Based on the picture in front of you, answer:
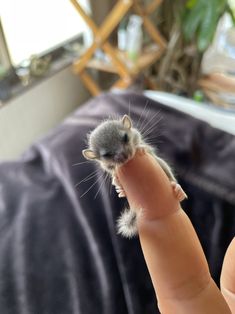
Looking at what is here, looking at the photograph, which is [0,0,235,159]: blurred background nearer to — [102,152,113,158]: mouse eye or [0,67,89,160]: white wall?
[0,67,89,160]: white wall

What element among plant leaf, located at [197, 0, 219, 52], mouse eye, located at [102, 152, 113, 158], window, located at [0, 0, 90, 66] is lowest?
plant leaf, located at [197, 0, 219, 52]

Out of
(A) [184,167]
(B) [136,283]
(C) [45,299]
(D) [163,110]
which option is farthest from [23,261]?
(D) [163,110]

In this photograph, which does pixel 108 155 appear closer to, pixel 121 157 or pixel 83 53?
pixel 121 157

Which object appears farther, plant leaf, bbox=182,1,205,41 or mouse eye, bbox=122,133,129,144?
plant leaf, bbox=182,1,205,41

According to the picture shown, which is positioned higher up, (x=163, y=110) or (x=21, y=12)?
(x=21, y=12)

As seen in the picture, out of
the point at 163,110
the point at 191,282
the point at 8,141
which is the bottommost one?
the point at 8,141

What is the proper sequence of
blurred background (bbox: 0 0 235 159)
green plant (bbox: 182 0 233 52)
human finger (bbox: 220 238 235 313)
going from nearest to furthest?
human finger (bbox: 220 238 235 313)
green plant (bbox: 182 0 233 52)
blurred background (bbox: 0 0 235 159)

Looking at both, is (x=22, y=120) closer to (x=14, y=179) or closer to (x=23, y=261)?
(x=14, y=179)

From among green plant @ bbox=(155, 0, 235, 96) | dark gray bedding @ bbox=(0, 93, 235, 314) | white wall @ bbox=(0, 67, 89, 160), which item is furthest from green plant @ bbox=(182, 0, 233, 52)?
white wall @ bbox=(0, 67, 89, 160)
